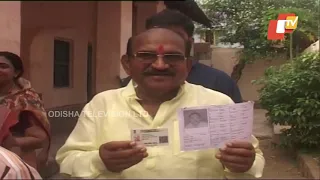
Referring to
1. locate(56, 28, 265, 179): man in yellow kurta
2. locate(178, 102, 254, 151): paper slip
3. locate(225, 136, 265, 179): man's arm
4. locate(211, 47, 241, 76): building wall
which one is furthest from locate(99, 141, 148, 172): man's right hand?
locate(211, 47, 241, 76): building wall

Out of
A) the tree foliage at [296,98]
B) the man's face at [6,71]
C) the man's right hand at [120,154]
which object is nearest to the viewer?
the man's right hand at [120,154]

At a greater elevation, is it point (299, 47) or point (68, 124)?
point (299, 47)

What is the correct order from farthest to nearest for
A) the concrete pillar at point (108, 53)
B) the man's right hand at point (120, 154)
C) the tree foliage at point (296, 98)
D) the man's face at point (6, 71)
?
the tree foliage at point (296, 98), the man's face at point (6, 71), the concrete pillar at point (108, 53), the man's right hand at point (120, 154)

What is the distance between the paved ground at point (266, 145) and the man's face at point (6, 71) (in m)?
0.18

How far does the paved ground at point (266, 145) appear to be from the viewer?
4.54ft

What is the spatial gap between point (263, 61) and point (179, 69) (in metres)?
0.31

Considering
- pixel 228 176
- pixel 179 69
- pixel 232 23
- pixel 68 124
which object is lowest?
pixel 228 176

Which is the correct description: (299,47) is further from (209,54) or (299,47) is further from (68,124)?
(68,124)

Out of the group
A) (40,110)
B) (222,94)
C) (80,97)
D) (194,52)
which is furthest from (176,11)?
(40,110)

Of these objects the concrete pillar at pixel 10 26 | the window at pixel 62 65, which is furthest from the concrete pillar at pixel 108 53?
the concrete pillar at pixel 10 26

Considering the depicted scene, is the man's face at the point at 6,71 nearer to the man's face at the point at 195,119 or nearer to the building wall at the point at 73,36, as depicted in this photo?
the building wall at the point at 73,36

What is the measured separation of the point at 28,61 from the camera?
143 centimetres

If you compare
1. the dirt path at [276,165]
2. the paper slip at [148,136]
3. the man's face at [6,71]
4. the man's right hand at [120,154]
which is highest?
the man's face at [6,71]

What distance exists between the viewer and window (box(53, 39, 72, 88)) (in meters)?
1.41
